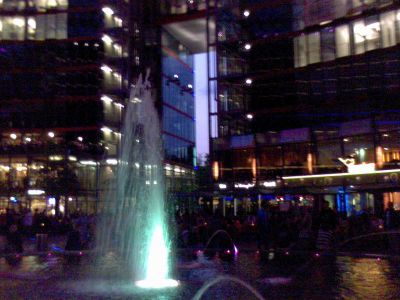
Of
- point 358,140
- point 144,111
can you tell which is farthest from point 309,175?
point 144,111

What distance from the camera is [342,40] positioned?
141 ft

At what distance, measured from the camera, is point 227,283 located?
1197 centimetres

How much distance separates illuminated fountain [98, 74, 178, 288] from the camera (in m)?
14.3

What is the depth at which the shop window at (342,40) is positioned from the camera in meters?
42.5

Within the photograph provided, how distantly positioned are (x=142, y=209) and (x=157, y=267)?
2636mm

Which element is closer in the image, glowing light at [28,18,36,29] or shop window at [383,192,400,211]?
shop window at [383,192,400,211]

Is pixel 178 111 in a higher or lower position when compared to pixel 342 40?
lower

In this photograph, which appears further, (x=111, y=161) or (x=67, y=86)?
(x=111, y=161)

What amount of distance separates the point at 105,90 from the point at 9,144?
1090 cm

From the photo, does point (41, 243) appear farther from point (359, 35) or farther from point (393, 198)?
point (359, 35)

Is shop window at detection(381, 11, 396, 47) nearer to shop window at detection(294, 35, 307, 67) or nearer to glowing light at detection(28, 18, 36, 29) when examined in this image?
shop window at detection(294, 35, 307, 67)

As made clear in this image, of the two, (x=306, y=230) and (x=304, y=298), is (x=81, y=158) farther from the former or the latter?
(x=304, y=298)

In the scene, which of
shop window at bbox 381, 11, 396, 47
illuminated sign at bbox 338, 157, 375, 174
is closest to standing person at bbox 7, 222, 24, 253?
illuminated sign at bbox 338, 157, 375, 174

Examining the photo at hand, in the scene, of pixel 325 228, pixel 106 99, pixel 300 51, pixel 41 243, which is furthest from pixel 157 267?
pixel 106 99
